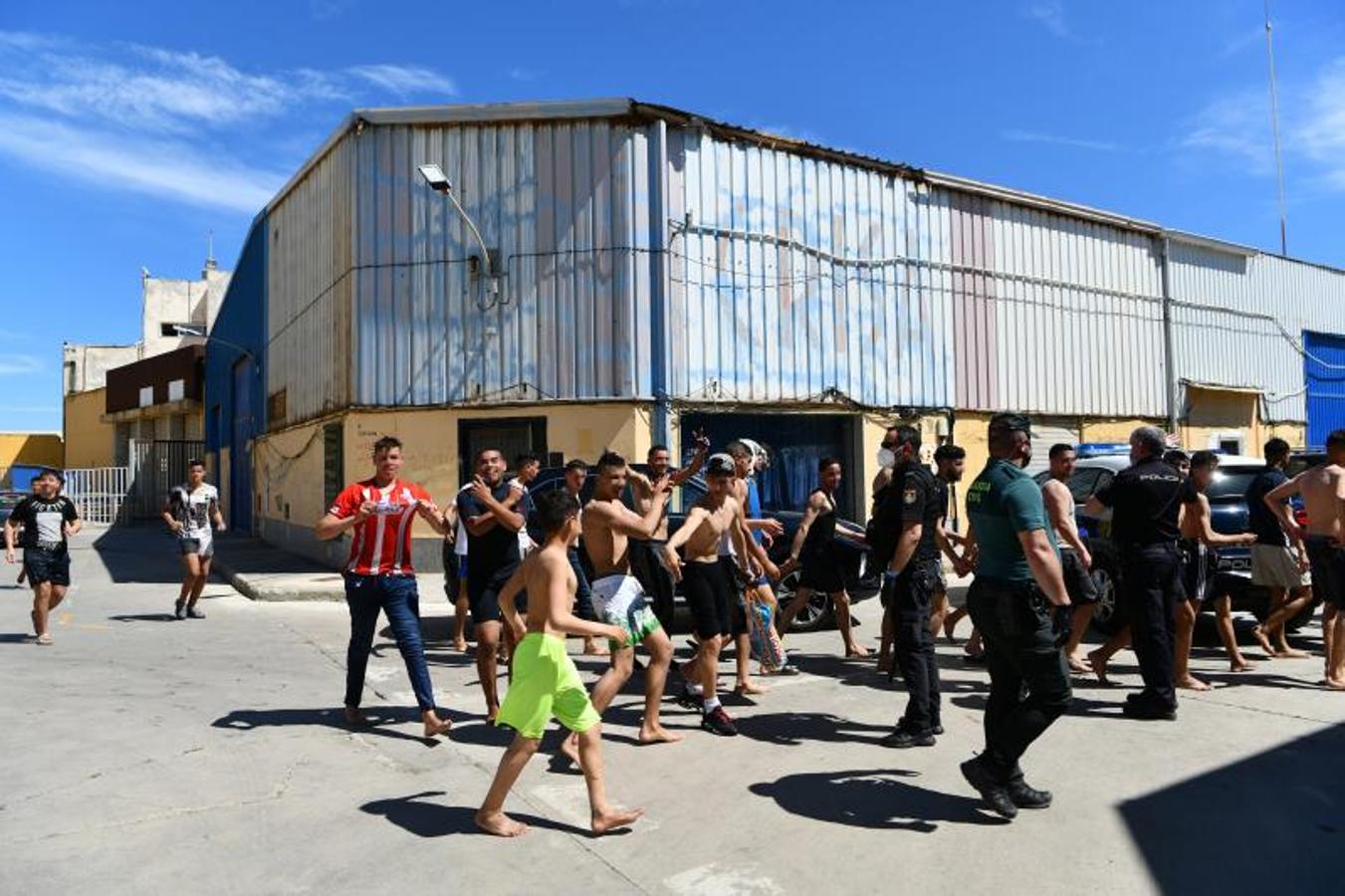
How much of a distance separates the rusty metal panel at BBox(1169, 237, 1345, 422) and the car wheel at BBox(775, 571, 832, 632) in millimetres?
16563

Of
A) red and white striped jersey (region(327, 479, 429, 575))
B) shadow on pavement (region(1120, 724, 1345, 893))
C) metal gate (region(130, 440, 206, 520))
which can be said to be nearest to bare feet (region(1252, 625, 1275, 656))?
shadow on pavement (region(1120, 724, 1345, 893))

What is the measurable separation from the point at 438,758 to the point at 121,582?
12.1 meters

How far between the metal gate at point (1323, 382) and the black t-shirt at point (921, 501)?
25.0m

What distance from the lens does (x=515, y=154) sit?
51.8 ft

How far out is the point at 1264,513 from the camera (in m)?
8.03

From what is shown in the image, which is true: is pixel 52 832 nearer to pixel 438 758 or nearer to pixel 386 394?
pixel 438 758

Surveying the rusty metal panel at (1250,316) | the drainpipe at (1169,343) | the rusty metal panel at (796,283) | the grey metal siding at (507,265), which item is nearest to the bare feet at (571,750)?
the grey metal siding at (507,265)

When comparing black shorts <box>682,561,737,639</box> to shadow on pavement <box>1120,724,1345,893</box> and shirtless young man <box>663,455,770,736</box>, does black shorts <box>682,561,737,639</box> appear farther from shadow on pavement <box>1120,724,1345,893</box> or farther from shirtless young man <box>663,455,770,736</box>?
shadow on pavement <box>1120,724,1345,893</box>

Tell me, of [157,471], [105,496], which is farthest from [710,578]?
[157,471]

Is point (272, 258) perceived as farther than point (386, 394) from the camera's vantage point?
Yes

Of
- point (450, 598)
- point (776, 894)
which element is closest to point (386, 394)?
point (450, 598)

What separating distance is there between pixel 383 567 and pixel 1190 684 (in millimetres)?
5544

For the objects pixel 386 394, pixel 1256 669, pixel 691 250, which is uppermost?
pixel 691 250

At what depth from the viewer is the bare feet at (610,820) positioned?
169 inches
